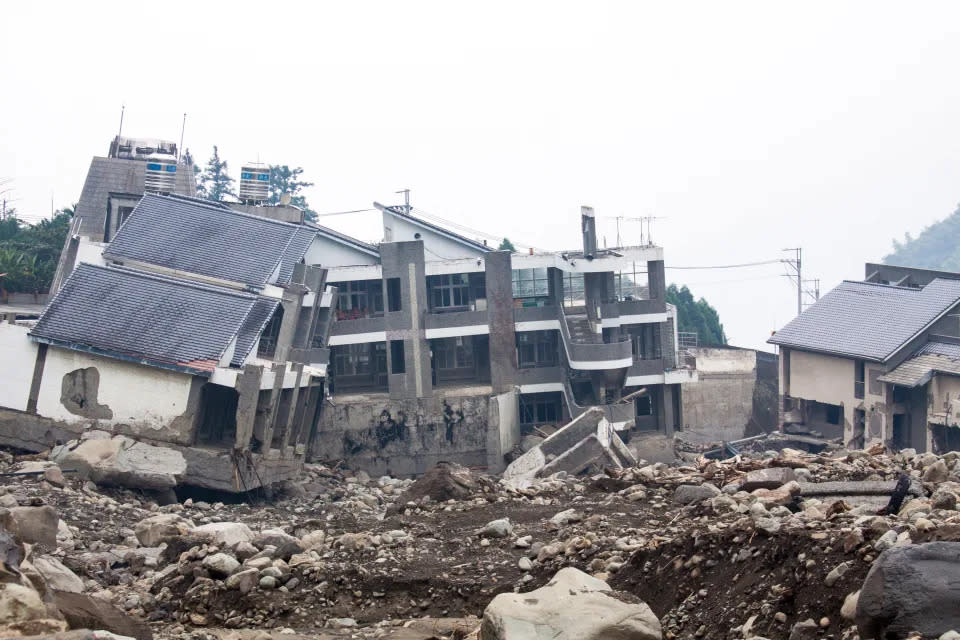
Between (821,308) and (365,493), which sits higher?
(821,308)

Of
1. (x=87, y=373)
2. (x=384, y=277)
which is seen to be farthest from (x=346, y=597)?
(x=384, y=277)

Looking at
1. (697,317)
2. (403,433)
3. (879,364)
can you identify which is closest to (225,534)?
(403,433)

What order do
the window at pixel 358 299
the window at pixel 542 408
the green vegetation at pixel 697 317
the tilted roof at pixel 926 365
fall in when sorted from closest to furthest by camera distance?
1. the tilted roof at pixel 926 365
2. the window at pixel 358 299
3. the window at pixel 542 408
4. the green vegetation at pixel 697 317

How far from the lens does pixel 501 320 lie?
35375mm

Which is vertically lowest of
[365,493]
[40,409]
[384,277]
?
[365,493]

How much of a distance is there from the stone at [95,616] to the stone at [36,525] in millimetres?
→ 3691

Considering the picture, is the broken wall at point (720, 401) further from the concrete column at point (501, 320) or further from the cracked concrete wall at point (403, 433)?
the cracked concrete wall at point (403, 433)

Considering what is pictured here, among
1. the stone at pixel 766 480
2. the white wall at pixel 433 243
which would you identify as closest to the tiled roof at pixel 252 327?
the white wall at pixel 433 243

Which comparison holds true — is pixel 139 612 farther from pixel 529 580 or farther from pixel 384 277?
pixel 384 277

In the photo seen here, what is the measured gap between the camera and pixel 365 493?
26.4 m

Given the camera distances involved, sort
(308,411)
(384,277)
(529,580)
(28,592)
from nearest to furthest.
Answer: (28,592), (529,580), (308,411), (384,277)

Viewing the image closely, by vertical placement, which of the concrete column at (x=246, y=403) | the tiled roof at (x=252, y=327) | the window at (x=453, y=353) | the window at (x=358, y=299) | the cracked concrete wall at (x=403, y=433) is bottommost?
the cracked concrete wall at (x=403, y=433)

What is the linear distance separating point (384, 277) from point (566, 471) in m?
11.0

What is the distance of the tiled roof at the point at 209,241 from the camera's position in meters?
28.5
